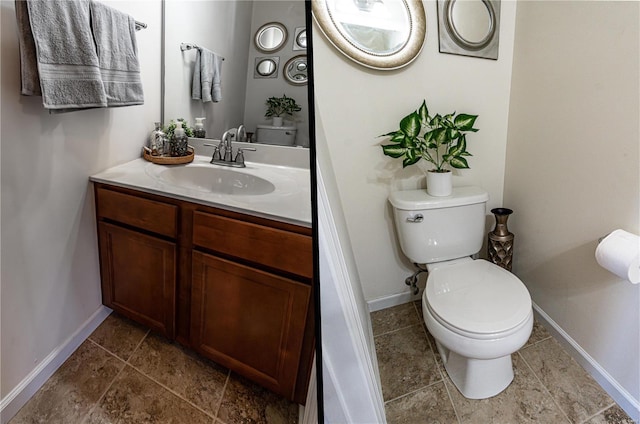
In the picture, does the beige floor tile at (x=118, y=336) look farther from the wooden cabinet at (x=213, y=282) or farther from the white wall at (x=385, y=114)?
the white wall at (x=385, y=114)

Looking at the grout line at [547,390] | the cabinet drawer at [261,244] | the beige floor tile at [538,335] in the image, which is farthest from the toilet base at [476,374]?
the cabinet drawer at [261,244]

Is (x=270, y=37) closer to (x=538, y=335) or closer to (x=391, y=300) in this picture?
(x=391, y=300)

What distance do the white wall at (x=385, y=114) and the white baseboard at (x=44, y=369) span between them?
649 mm

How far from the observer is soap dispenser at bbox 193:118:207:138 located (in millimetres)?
526

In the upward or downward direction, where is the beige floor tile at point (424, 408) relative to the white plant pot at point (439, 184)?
downward

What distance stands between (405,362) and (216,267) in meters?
0.70

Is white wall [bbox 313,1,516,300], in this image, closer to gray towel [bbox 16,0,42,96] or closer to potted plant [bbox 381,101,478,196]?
potted plant [bbox 381,101,478,196]

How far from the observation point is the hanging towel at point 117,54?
48 centimetres

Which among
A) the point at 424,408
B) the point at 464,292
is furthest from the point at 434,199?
the point at 424,408

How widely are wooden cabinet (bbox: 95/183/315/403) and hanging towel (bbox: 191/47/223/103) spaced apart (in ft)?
0.72

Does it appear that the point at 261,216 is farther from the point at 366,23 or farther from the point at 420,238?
the point at 420,238

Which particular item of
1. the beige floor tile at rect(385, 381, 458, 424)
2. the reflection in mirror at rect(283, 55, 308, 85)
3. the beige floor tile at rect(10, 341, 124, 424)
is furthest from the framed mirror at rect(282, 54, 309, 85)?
the beige floor tile at rect(385, 381, 458, 424)

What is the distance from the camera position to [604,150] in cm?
89

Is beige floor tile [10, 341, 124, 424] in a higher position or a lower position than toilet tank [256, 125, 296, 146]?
lower
